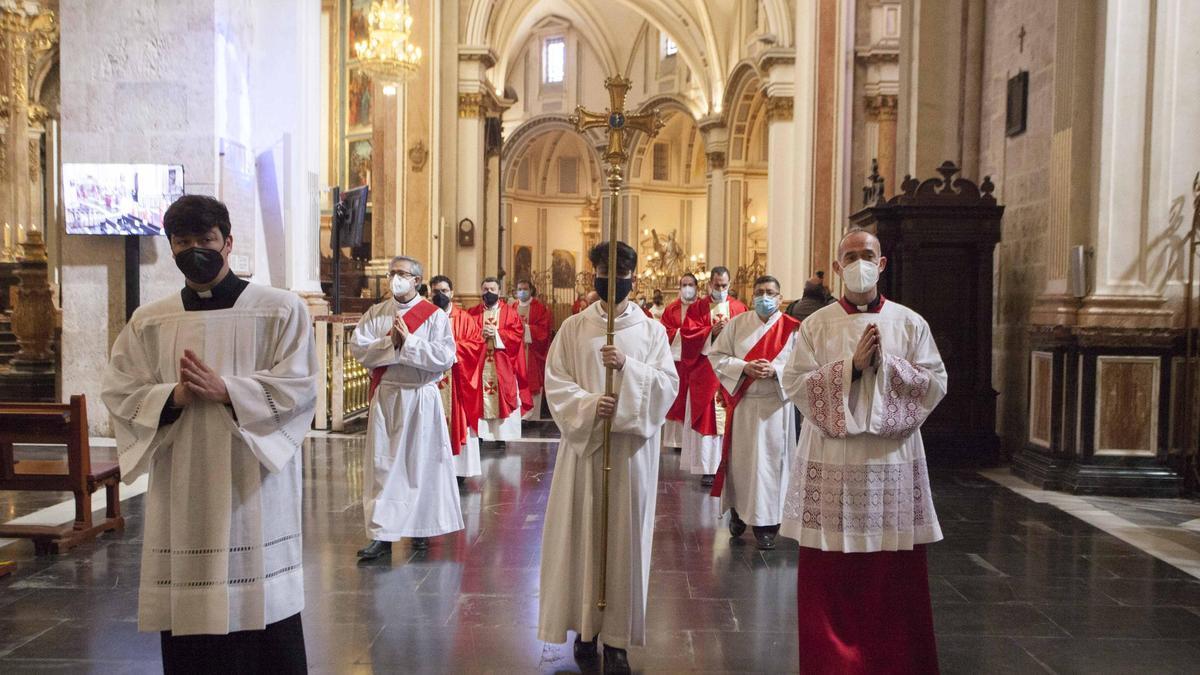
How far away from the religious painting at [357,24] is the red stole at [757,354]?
16.2m

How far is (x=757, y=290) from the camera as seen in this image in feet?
22.0

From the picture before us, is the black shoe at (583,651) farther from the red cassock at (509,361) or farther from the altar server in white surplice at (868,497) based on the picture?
the red cassock at (509,361)

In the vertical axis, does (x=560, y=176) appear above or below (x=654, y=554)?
above

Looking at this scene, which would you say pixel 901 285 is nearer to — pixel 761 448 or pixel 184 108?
pixel 761 448

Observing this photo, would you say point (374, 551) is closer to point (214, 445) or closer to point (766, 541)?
point (766, 541)

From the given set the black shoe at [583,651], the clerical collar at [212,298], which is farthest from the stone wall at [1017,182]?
the clerical collar at [212,298]

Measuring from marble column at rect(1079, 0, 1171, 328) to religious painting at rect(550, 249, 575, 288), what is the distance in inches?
1276

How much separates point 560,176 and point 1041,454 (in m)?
34.0

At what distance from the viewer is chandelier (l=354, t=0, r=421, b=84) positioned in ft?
48.1

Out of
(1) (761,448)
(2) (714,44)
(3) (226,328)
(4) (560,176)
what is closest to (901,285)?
(1) (761,448)

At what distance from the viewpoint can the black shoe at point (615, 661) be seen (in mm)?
4000

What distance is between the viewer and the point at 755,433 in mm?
6508

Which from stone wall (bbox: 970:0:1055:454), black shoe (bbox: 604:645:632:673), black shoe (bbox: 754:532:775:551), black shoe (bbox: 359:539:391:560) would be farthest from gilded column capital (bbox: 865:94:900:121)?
black shoe (bbox: 604:645:632:673)

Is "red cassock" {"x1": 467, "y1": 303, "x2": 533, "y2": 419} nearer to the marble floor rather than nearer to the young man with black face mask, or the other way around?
the marble floor
